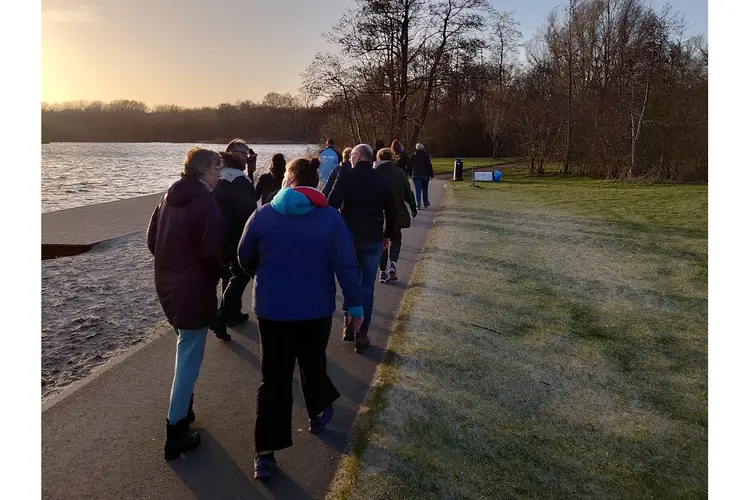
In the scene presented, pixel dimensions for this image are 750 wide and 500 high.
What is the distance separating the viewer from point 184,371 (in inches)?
134

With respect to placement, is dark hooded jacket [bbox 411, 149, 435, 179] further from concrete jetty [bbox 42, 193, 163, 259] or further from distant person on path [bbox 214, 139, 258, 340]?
distant person on path [bbox 214, 139, 258, 340]

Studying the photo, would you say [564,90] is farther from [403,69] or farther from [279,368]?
[279,368]

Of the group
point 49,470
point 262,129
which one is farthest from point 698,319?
point 262,129

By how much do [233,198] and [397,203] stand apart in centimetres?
180

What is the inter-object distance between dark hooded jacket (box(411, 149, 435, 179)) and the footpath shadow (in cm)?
1148

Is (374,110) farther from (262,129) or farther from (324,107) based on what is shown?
(262,129)

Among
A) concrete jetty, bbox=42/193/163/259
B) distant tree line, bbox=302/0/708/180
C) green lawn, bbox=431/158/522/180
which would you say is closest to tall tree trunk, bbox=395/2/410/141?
distant tree line, bbox=302/0/708/180

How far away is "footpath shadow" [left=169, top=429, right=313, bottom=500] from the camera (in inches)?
119

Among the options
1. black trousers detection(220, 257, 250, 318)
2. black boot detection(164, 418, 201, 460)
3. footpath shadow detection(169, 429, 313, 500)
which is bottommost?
footpath shadow detection(169, 429, 313, 500)

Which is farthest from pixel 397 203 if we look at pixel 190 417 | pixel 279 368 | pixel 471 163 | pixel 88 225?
A: pixel 471 163

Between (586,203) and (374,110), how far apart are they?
11.5 meters

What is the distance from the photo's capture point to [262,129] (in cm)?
5016

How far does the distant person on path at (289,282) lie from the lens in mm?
3094

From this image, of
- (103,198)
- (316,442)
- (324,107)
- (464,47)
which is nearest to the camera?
(316,442)
